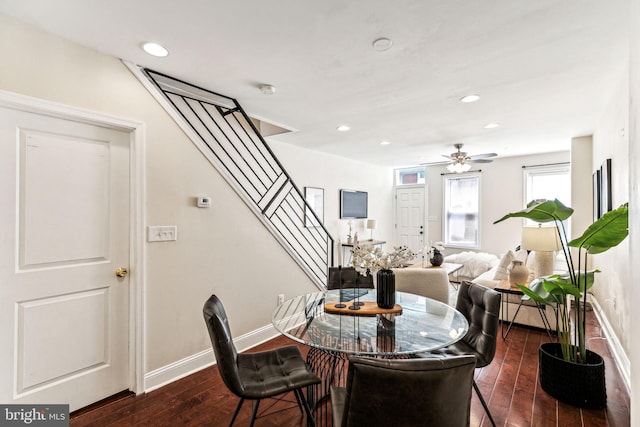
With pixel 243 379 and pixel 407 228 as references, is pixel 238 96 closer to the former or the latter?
pixel 243 379

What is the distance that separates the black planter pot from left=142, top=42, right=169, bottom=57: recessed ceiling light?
11.8ft

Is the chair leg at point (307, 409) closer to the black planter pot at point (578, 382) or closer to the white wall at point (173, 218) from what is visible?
the white wall at point (173, 218)

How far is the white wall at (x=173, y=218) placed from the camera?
194 cm

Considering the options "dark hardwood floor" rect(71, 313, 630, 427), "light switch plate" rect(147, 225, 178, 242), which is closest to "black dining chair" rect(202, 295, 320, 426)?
"dark hardwood floor" rect(71, 313, 630, 427)

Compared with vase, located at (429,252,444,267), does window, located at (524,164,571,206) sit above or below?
above

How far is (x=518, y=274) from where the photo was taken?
12.1 ft

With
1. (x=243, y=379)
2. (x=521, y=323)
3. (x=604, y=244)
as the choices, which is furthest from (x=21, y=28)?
(x=521, y=323)

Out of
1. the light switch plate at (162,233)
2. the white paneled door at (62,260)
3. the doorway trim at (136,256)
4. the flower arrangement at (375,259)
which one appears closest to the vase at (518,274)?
the flower arrangement at (375,259)

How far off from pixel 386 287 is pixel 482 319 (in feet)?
2.29

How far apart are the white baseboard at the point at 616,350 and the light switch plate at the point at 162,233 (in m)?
3.74

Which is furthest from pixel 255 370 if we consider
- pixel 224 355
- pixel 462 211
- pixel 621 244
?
pixel 462 211

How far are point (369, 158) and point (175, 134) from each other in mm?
4500

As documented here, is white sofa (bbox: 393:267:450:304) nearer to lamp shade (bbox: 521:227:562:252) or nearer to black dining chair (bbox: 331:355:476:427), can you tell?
lamp shade (bbox: 521:227:562:252)

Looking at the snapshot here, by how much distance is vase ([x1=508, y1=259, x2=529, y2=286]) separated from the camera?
365 centimetres
